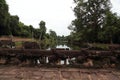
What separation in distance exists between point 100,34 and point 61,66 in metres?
25.5

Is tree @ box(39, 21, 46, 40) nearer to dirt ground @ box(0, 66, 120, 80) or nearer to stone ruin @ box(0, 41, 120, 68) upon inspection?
stone ruin @ box(0, 41, 120, 68)

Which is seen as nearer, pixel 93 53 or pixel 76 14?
pixel 93 53

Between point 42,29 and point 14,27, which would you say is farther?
point 42,29

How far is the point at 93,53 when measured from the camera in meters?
6.25

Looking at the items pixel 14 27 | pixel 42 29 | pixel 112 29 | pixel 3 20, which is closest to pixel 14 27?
pixel 14 27

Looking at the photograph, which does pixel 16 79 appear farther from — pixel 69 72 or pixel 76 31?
pixel 76 31

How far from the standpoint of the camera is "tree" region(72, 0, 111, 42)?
3525 centimetres

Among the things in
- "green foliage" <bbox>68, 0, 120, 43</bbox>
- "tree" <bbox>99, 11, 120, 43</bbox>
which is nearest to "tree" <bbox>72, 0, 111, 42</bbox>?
"green foliage" <bbox>68, 0, 120, 43</bbox>

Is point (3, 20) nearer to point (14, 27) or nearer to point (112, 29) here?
point (14, 27)

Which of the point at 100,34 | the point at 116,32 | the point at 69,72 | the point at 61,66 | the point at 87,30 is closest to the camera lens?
the point at 69,72

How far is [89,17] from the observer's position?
35.5m

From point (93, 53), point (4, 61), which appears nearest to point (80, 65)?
point (93, 53)

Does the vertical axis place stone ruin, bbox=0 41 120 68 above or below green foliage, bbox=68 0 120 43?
below

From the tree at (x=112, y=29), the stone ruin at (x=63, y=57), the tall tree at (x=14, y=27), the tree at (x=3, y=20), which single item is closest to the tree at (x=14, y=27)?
the tall tree at (x=14, y=27)
